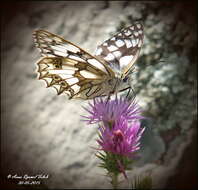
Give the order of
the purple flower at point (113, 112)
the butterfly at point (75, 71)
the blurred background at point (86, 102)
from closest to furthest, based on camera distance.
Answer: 1. the purple flower at point (113, 112)
2. the butterfly at point (75, 71)
3. the blurred background at point (86, 102)

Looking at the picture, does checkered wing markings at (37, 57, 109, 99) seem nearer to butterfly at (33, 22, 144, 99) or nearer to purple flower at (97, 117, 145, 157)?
butterfly at (33, 22, 144, 99)

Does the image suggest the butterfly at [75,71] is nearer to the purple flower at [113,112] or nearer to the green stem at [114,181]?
the purple flower at [113,112]

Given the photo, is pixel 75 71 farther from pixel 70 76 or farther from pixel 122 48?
pixel 122 48

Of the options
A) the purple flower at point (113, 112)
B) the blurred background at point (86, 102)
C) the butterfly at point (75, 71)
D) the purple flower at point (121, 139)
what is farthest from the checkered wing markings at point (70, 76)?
the blurred background at point (86, 102)

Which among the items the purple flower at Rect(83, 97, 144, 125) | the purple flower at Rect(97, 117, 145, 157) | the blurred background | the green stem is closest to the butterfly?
the purple flower at Rect(83, 97, 144, 125)

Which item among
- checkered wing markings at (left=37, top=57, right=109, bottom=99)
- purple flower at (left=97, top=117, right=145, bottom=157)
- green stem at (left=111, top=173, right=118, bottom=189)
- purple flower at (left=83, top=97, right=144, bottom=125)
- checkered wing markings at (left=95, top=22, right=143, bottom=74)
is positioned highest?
checkered wing markings at (left=95, top=22, right=143, bottom=74)
